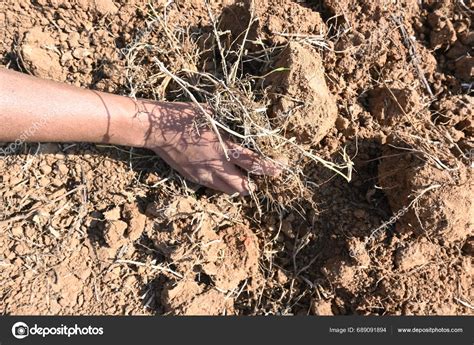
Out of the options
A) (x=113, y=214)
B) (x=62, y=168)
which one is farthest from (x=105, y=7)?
(x=113, y=214)

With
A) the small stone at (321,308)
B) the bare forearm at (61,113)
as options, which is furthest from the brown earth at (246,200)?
the bare forearm at (61,113)

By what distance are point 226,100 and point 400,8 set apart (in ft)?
2.61

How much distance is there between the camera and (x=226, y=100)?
54.3 inches

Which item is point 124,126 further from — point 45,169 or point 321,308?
point 321,308

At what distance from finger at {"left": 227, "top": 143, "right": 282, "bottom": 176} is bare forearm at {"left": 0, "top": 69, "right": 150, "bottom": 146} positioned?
0.33 m

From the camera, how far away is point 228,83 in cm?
139

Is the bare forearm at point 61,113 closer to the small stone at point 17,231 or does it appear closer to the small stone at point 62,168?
the small stone at point 62,168

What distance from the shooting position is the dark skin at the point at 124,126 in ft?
4.00

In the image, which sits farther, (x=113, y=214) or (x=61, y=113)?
(x=113, y=214)

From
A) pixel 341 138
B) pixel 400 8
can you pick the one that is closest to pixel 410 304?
pixel 341 138

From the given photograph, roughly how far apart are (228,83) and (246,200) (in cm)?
43

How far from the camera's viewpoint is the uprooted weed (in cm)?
137

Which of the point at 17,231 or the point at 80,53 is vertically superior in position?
the point at 80,53

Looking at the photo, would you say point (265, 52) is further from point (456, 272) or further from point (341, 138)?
point (456, 272)
